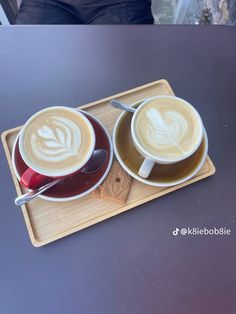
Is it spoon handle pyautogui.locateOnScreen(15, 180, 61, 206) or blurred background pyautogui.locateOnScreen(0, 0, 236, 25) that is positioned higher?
blurred background pyautogui.locateOnScreen(0, 0, 236, 25)

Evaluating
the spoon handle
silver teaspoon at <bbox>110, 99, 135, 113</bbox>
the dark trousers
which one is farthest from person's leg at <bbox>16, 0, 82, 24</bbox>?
the spoon handle

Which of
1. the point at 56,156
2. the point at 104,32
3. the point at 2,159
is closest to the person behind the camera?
the point at 56,156

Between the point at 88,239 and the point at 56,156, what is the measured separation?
0.54ft

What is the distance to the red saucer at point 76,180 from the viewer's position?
0.59 m

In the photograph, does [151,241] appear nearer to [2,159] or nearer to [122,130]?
[122,130]

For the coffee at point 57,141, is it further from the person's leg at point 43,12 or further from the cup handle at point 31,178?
the person's leg at point 43,12

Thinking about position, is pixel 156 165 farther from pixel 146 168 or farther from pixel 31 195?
pixel 31 195

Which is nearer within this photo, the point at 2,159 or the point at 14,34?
the point at 2,159

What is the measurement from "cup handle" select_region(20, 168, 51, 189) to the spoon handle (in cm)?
1

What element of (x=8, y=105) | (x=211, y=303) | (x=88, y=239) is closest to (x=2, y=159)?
(x=8, y=105)

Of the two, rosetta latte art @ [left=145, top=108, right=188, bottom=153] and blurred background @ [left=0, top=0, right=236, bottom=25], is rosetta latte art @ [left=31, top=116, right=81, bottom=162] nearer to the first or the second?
rosetta latte art @ [left=145, top=108, right=188, bottom=153]

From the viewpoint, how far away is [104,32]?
0.75 m

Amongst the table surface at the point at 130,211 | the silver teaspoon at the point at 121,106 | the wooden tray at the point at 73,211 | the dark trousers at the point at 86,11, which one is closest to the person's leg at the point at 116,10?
the dark trousers at the point at 86,11

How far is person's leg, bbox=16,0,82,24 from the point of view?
3.16ft
